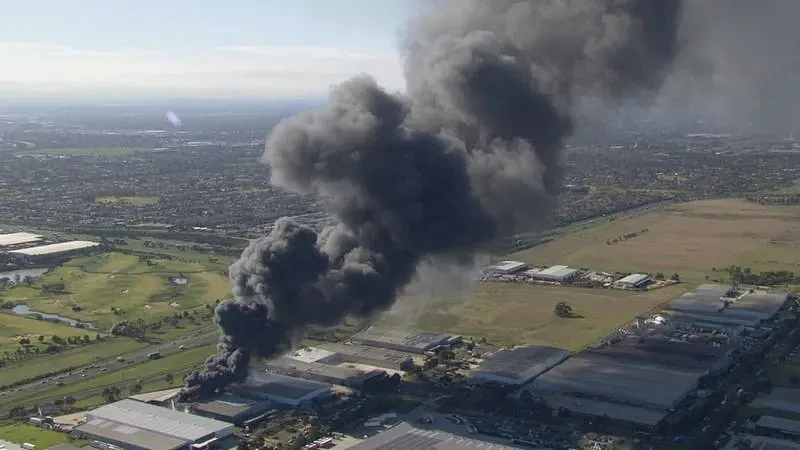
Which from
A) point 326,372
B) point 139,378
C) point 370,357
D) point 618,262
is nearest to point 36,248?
point 139,378

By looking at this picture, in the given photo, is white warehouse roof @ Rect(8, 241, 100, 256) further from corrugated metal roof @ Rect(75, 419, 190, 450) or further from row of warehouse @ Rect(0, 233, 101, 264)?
corrugated metal roof @ Rect(75, 419, 190, 450)

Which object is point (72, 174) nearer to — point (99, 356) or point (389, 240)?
point (99, 356)

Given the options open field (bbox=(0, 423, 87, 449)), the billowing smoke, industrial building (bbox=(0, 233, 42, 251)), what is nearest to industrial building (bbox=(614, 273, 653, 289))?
the billowing smoke

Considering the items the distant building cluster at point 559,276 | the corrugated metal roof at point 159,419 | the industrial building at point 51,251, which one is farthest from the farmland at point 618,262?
the industrial building at point 51,251

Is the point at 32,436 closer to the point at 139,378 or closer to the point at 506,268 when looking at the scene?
the point at 139,378

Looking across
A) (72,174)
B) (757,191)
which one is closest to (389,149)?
(757,191)

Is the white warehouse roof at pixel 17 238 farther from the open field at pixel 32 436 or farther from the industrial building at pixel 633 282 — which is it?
the industrial building at pixel 633 282
